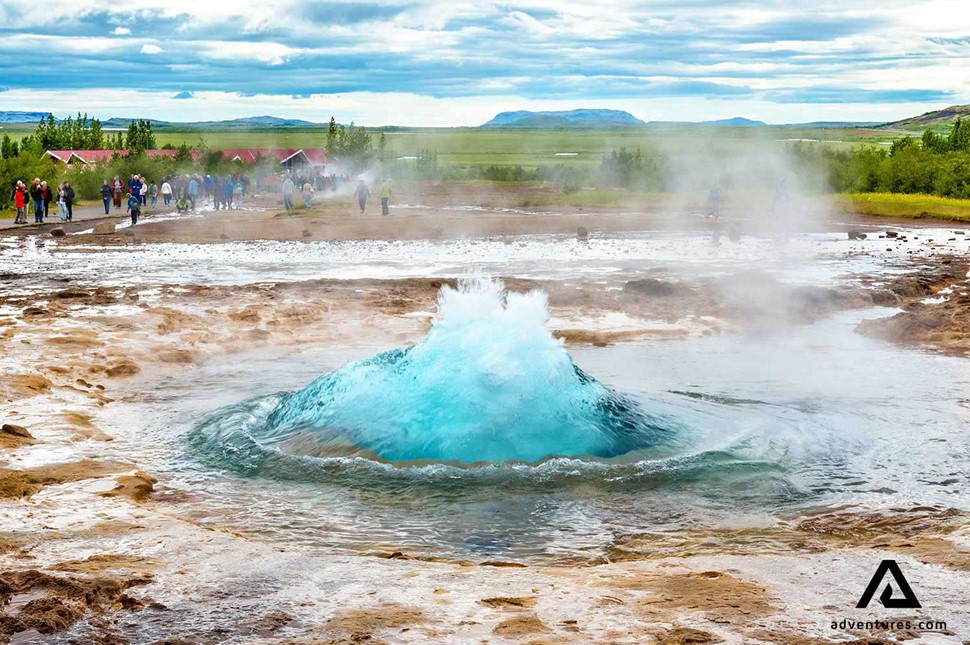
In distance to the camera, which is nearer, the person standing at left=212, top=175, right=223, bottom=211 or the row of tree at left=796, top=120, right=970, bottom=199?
the person standing at left=212, top=175, right=223, bottom=211

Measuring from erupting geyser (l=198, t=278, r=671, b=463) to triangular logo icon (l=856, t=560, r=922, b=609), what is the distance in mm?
2824

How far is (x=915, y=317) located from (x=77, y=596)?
38.7 ft

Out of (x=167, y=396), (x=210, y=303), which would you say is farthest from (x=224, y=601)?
(x=210, y=303)

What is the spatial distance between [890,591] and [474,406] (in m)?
3.60

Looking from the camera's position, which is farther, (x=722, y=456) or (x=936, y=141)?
(x=936, y=141)

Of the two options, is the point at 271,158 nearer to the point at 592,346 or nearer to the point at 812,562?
the point at 592,346

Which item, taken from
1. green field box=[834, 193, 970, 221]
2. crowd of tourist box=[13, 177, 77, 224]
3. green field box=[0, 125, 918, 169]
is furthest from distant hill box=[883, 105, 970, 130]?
crowd of tourist box=[13, 177, 77, 224]

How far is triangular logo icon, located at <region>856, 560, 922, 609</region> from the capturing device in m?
5.16

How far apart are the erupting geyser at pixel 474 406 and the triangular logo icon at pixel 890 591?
2824mm

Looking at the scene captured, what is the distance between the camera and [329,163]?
226 feet

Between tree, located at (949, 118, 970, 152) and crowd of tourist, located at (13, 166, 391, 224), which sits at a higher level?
tree, located at (949, 118, 970, 152)

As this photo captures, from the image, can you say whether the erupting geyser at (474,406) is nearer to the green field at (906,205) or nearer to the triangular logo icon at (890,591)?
the triangular logo icon at (890,591)

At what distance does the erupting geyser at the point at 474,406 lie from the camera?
8.15 m

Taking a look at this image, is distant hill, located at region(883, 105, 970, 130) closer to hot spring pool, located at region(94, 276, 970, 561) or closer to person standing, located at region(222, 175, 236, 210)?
person standing, located at region(222, 175, 236, 210)
